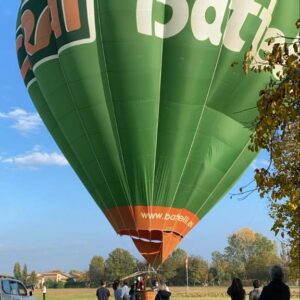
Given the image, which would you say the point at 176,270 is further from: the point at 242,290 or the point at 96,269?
the point at 242,290

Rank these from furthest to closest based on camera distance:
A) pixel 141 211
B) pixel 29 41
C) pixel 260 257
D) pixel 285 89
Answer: pixel 260 257 < pixel 29 41 < pixel 141 211 < pixel 285 89

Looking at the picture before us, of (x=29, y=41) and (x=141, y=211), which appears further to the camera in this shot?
(x=29, y=41)

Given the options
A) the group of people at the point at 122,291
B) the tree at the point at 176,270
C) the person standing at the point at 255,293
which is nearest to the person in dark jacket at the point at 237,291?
the person standing at the point at 255,293

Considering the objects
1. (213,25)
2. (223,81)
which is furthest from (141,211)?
(213,25)

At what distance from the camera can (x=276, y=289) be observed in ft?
20.4

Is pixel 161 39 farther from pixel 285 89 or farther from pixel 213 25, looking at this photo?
pixel 285 89

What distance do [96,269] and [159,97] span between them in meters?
103

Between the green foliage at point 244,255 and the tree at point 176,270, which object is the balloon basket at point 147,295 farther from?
the green foliage at point 244,255

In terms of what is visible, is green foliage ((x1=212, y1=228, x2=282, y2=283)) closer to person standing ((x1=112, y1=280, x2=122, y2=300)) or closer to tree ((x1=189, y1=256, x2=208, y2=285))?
tree ((x1=189, y1=256, x2=208, y2=285))

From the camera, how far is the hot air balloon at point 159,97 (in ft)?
51.4

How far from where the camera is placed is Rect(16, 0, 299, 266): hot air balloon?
15.7 meters

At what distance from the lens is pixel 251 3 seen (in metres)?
16.0

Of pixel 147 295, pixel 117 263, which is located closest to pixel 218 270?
pixel 117 263

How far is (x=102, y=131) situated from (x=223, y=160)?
139 inches
